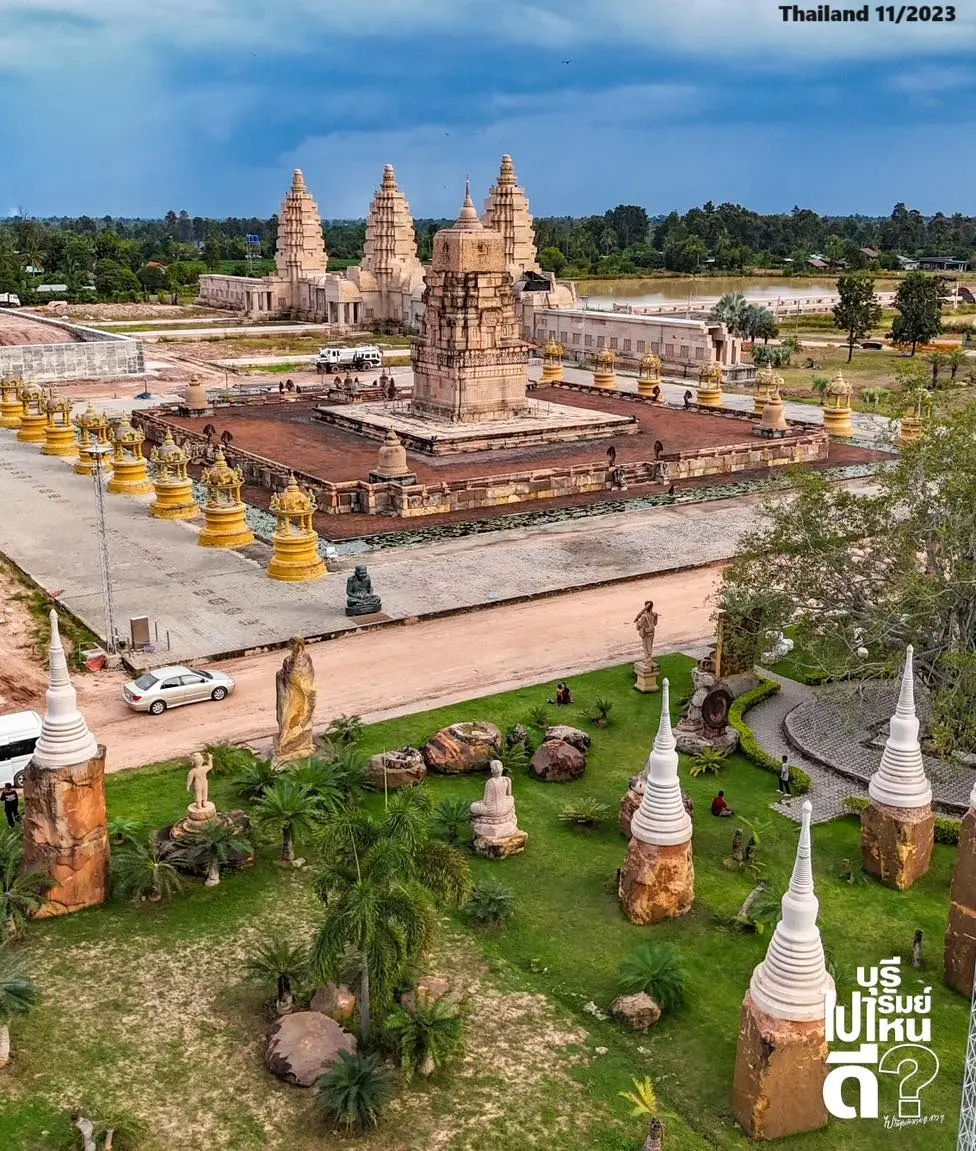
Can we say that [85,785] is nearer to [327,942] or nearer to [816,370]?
[327,942]

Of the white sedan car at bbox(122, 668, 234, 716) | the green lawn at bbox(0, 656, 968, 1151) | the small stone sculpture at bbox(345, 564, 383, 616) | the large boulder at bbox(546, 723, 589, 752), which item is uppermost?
the small stone sculpture at bbox(345, 564, 383, 616)

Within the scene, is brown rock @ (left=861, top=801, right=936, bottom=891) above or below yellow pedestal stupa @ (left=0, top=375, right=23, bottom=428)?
below

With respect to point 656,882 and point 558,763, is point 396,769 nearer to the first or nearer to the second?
point 558,763

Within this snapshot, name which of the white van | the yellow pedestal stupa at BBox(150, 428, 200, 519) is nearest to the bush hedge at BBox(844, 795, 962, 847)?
the white van

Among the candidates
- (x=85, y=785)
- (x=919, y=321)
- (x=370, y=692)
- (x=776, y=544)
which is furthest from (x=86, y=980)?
(x=919, y=321)

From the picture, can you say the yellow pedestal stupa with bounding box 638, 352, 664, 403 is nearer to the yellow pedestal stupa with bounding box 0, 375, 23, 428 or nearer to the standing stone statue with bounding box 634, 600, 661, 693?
the yellow pedestal stupa with bounding box 0, 375, 23, 428

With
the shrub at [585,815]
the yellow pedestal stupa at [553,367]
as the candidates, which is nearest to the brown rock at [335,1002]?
the shrub at [585,815]

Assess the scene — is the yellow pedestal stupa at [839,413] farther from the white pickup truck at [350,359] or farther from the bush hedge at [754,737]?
the bush hedge at [754,737]
